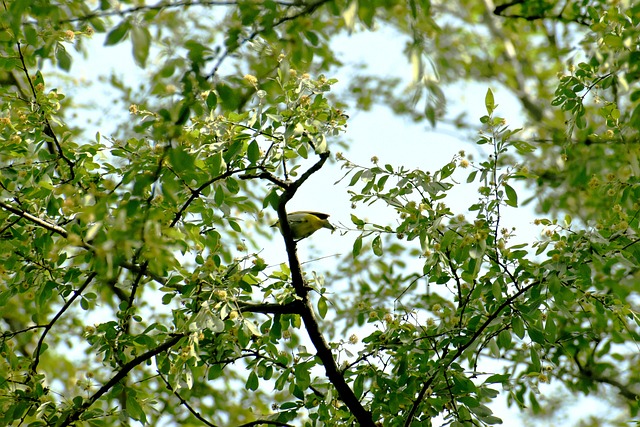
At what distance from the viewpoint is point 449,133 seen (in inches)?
279

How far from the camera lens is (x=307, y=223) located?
4.07m

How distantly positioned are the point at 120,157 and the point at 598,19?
8.73 ft

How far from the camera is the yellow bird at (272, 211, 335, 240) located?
4.04 metres

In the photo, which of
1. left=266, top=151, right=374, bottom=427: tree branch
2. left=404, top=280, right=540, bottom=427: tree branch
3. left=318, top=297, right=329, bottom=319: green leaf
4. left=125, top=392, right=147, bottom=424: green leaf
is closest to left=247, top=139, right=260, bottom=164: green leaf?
left=266, top=151, right=374, bottom=427: tree branch

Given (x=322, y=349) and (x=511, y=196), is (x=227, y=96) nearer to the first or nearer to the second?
(x=511, y=196)

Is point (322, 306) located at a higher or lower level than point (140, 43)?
higher

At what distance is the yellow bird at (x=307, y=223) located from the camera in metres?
4.04

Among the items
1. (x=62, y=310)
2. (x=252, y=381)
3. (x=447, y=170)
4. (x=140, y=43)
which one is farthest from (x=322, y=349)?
(x=140, y=43)

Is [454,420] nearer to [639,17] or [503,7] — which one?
[639,17]

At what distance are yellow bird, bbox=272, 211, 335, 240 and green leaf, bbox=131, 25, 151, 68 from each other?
210cm

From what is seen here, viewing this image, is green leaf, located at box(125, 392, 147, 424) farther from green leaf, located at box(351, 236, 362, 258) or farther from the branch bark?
green leaf, located at box(351, 236, 362, 258)

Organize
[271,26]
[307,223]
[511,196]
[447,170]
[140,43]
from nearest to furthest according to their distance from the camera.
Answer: [140,43] → [271,26] → [511,196] → [447,170] → [307,223]

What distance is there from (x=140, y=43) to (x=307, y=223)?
7.06ft

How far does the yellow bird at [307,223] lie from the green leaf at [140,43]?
6.88ft
